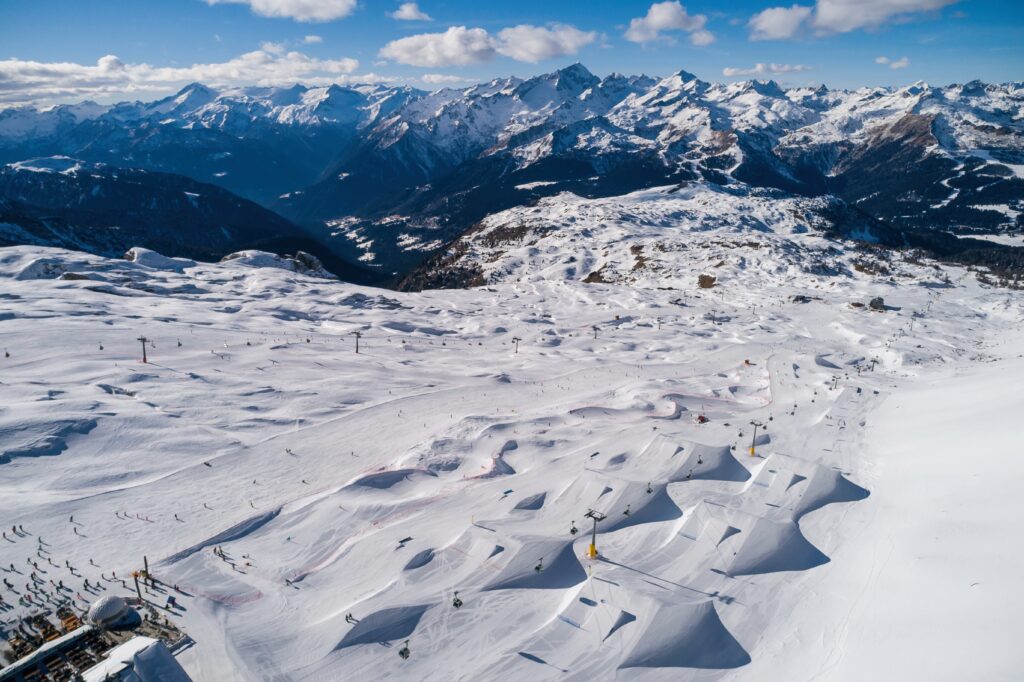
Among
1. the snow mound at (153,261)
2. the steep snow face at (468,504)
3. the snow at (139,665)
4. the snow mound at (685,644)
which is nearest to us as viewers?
the snow at (139,665)

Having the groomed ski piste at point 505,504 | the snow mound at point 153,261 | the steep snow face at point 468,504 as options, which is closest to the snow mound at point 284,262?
the snow mound at point 153,261

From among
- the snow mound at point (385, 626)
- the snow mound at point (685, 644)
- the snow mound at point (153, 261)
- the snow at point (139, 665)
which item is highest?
the snow mound at point (153, 261)

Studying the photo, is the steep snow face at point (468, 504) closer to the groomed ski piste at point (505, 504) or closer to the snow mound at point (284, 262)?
the groomed ski piste at point (505, 504)

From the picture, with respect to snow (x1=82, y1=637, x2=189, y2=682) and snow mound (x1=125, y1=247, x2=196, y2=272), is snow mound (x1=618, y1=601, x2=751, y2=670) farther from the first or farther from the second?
snow mound (x1=125, y1=247, x2=196, y2=272)

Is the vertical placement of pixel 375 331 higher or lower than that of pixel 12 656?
higher

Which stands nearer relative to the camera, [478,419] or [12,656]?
[12,656]

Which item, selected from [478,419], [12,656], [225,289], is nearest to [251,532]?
[12,656]

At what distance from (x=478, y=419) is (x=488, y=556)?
23.4m

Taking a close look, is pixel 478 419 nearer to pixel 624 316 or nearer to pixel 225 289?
pixel 624 316

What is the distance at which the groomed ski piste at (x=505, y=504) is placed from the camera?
30.0m

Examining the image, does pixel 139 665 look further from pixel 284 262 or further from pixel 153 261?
pixel 284 262

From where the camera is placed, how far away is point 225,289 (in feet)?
418

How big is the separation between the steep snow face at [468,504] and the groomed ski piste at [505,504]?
0.22 metres

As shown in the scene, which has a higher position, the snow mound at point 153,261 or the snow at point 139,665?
the snow mound at point 153,261
